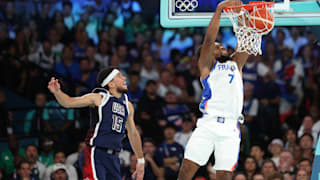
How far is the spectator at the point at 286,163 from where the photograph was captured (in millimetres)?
9844

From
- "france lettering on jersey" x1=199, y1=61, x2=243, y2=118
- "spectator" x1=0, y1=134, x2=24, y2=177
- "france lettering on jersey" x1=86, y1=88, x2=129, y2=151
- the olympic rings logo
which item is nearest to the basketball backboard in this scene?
the olympic rings logo

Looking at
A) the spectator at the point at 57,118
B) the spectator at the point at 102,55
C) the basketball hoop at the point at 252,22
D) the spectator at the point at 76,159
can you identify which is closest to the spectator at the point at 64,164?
the spectator at the point at 76,159

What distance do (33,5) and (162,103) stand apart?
14.1 feet

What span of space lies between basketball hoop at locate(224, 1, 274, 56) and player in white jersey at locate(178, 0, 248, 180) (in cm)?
16

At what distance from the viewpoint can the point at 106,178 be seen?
6941 millimetres

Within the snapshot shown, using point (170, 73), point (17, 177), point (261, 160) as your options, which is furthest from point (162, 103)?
point (17, 177)

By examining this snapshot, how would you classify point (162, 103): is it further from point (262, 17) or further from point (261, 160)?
point (262, 17)

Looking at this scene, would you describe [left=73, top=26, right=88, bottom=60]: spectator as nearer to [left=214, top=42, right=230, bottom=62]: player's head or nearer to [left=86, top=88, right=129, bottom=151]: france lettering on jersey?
[left=86, top=88, right=129, bottom=151]: france lettering on jersey

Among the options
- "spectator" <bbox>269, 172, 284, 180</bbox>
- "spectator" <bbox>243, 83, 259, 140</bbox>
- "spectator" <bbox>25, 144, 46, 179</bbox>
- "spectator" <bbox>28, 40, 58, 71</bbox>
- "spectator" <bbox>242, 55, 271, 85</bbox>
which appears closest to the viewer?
"spectator" <bbox>269, 172, 284, 180</bbox>

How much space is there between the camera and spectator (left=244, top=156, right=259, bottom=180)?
9.74m

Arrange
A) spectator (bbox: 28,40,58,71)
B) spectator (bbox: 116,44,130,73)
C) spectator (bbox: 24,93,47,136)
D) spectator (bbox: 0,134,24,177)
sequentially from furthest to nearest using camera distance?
spectator (bbox: 116,44,130,73)
spectator (bbox: 28,40,58,71)
spectator (bbox: 24,93,47,136)
spectator (bbox: 0,134,24,177)

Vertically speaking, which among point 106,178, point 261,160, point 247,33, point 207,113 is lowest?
point 261,160

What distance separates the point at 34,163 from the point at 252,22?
464 cm

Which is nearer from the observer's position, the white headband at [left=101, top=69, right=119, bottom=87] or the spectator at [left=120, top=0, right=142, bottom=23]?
the white headband at [left=101, top=69, right=119, bottom=87]
